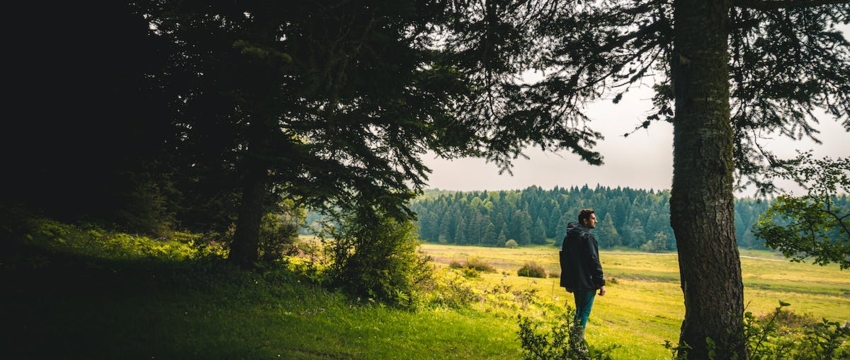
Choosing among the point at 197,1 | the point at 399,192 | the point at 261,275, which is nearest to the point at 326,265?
the point at 261,275

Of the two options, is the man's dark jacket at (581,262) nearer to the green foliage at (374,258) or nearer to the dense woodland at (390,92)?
the dense woodland at (390,92)

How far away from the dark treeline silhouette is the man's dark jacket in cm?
12629

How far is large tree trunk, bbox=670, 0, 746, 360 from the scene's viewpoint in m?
3.63

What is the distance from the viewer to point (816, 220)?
7941 mm

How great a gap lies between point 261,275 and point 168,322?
3.64m

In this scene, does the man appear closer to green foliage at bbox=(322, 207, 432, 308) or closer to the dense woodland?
the dense woodland

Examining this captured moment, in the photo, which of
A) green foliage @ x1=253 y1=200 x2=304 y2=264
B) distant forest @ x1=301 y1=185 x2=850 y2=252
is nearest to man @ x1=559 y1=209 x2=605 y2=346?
green foliage @ x1=253 y1=200 x2=304 y2=264

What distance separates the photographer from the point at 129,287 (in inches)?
270

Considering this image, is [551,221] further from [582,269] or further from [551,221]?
[582,269]

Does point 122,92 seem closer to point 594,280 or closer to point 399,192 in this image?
point 399,192

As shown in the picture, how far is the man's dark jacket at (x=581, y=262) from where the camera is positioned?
5469mm

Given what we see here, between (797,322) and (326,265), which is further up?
(326,265)

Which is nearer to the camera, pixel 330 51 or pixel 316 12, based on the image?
pixel 330 51

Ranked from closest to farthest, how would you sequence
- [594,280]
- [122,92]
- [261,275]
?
[594,280]
[122,92]
[261,275]
